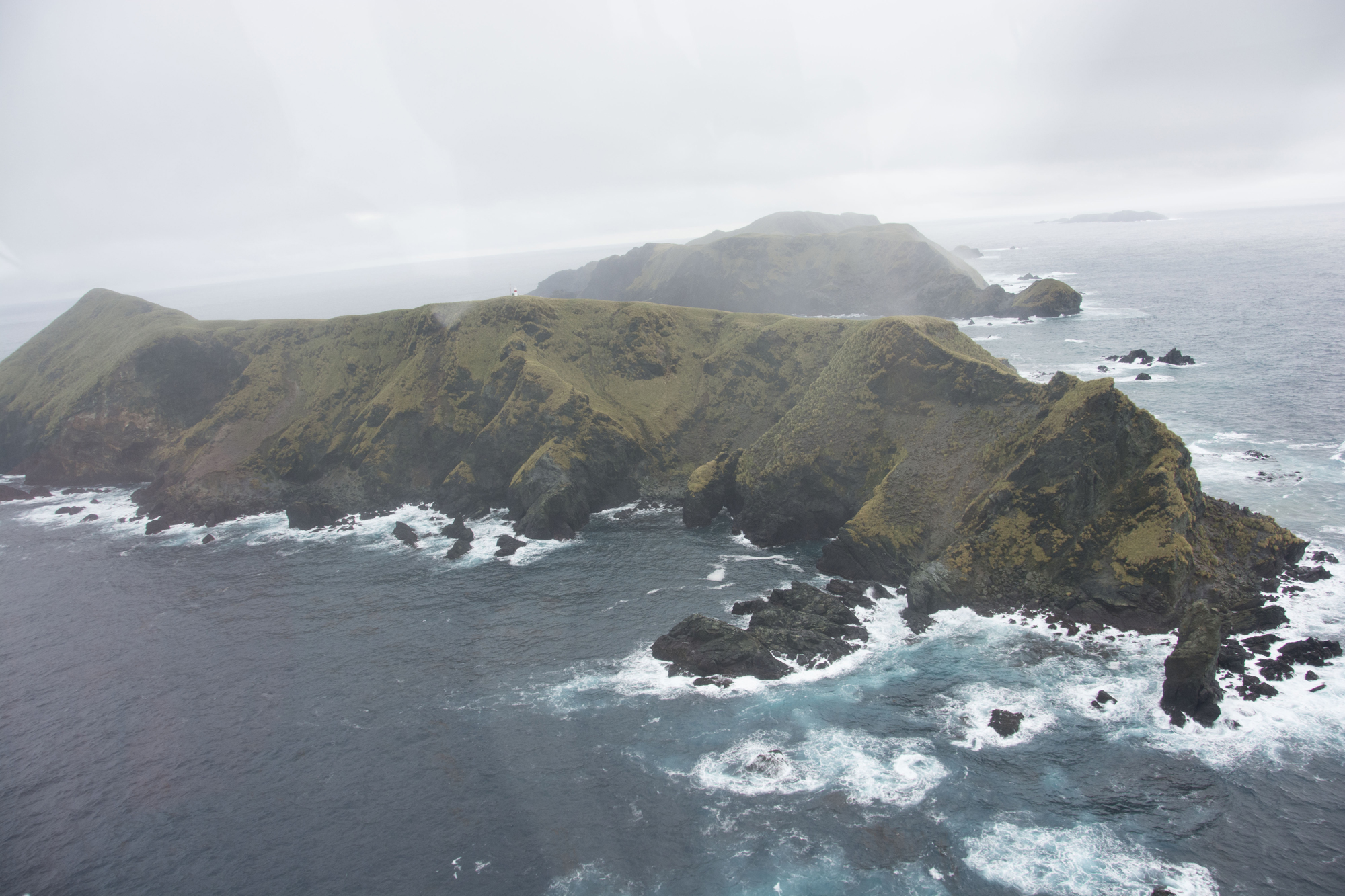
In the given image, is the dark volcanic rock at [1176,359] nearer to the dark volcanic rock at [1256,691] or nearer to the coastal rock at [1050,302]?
the coastal rock at [1050,302]

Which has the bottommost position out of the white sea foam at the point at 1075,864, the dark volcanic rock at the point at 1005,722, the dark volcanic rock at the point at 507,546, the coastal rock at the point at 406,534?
the white sea foam at the point at 1075,864

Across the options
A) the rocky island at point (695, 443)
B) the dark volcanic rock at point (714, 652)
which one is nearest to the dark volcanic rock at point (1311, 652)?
the rocky island at point (695, 443)

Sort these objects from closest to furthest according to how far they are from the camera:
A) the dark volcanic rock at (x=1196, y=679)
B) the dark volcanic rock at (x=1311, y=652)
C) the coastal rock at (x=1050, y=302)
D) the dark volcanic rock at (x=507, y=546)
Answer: the dark volcanic rock at (x=1196, y=679) → the dark volcanic rock at (x=1311, y=652) → the dark volcanic rock at (x=507, y=546) → the coastal rock at (x=1050, y=302)

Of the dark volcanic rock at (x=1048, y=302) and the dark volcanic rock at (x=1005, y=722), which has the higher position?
the dark volcanic rock at (x=1048, y=302)

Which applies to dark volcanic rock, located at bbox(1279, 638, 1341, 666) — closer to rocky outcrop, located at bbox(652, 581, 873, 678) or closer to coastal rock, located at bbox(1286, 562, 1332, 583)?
coastal rock, located at bbox(1286, 562, 1332, 583)

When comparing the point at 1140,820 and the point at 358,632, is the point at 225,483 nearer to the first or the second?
the point at 358,632

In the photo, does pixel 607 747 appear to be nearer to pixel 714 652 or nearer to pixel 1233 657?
pixel 714 652

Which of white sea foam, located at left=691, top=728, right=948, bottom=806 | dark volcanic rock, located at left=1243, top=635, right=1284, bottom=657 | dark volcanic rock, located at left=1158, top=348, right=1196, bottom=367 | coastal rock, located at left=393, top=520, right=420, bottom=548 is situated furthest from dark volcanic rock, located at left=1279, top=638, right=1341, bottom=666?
dark volcanic rock, located at left=1158, top=348, right=1196, bottom=367
